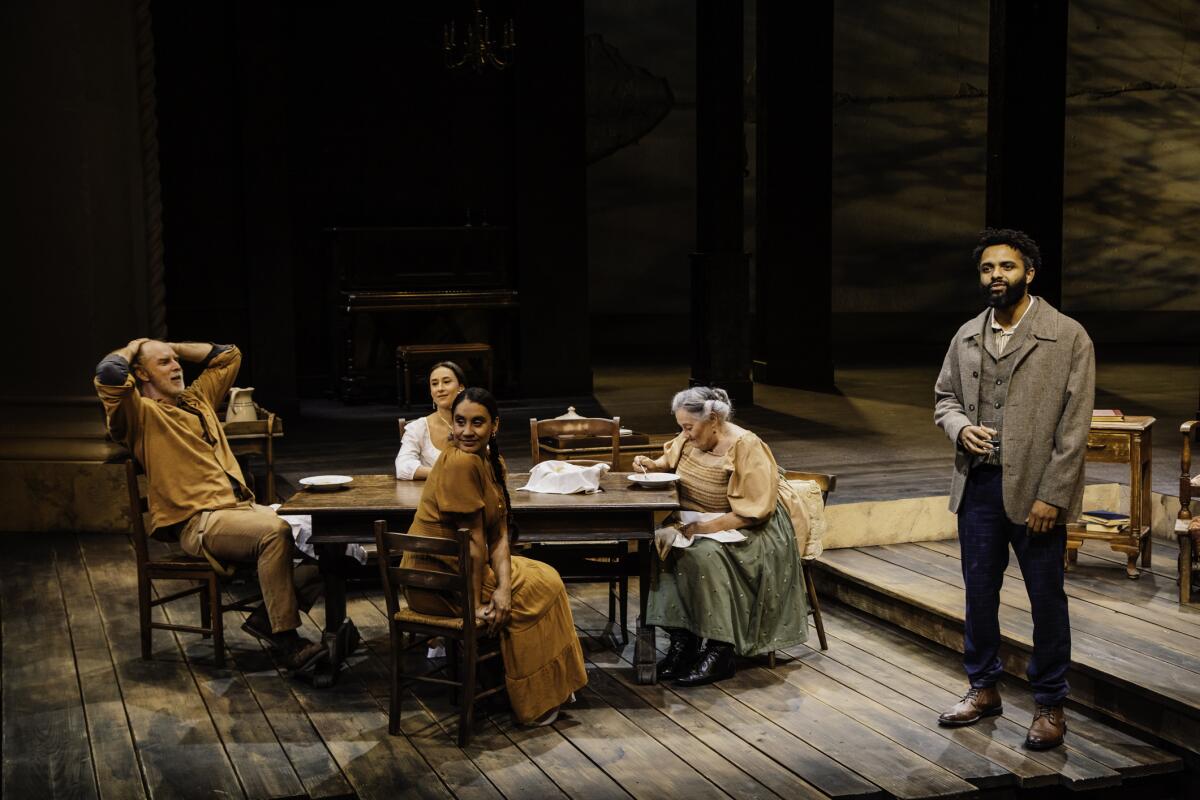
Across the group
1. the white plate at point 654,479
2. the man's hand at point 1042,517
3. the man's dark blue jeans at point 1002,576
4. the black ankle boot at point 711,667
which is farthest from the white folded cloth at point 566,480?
the man's hand at point 1042,517

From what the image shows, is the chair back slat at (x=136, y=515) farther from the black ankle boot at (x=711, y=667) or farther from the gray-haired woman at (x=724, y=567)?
the black ankle boot at (x=711, y=667)

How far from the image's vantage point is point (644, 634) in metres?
4.85

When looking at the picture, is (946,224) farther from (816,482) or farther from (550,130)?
(816,482)

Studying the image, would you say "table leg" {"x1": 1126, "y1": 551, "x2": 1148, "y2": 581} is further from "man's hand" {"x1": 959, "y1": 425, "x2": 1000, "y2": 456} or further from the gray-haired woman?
"man's hand" {"x1": 959, "y1": 425, "x2": 1000, "y2": 456}

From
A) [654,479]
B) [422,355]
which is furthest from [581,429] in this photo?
[422,355]

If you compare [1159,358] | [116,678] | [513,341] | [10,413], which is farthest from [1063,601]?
[1159,358]

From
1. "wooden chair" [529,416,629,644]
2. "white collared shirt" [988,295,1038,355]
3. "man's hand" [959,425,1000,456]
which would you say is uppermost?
"white collared shirt" [988,295,1038,355]

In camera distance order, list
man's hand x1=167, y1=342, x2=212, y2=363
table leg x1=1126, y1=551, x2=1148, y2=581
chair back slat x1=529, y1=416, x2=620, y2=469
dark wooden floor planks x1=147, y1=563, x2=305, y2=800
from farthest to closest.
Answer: chair back slat x1=529, y1=416, x2=620, y2=469
table leg x1=1126, y1=551, x2=1148, y2=581
man's hand x1=167, y1=342, x2=212, y2=363
dark wooden floor planks x1=147, y1=563, x2=305, y2=800

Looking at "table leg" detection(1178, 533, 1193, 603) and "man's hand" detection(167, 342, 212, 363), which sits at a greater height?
"man's hand" detection(167, 342, 212, 363)

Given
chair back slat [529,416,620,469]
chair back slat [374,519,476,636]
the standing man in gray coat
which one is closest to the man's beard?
the standing man in gray coat

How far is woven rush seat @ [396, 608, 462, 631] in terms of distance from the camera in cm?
423

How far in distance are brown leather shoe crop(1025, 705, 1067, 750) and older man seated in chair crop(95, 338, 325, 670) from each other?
2342 millimetres

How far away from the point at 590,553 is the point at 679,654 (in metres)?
0.66

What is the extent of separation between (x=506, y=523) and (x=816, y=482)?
58.8 inches
